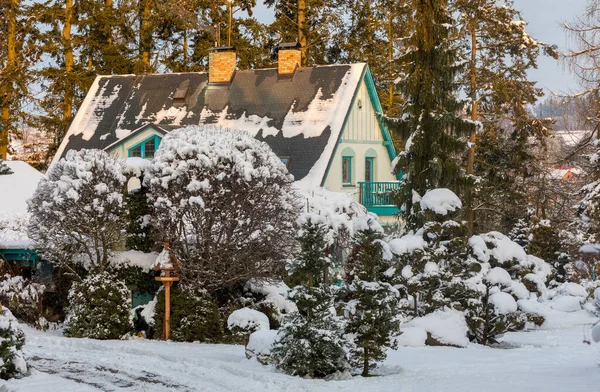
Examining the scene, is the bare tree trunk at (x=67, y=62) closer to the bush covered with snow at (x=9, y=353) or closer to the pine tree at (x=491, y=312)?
the pine tree at (x=491, y=312)

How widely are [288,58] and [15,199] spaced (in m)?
11.4

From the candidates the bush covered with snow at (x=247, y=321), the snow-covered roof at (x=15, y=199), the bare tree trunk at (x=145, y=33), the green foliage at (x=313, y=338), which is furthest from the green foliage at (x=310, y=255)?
the bare tree trunk at (x=145, y=33)

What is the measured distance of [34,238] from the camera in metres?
21.2

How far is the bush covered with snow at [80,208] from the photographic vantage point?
66.5ft

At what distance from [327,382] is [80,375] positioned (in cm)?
401

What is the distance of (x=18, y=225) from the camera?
27.2 m

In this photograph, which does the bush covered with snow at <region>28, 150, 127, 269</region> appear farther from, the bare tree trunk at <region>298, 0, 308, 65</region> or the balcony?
the bare tree trunk at <region>298, 0, 308, 65</region>

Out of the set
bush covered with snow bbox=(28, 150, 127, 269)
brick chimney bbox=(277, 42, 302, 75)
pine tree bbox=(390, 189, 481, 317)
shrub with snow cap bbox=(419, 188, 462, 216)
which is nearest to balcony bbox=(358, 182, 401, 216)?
brick chimney bbox=(277, 42, 302, 75)

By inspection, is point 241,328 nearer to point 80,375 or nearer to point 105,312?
point 105,312

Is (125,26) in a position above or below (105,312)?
above

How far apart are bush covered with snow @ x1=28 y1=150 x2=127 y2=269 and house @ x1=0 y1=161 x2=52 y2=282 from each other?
62.3 inches

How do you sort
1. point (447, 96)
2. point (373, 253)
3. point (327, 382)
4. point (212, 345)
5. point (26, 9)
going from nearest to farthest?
point (327, 382) < point (373, 253) < point (212, 345) < point (447, 96) < point (26, 9)

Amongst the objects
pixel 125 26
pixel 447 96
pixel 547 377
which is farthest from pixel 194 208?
pixel 125 26

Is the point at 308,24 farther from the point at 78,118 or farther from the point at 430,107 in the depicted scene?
the point at 430,107
